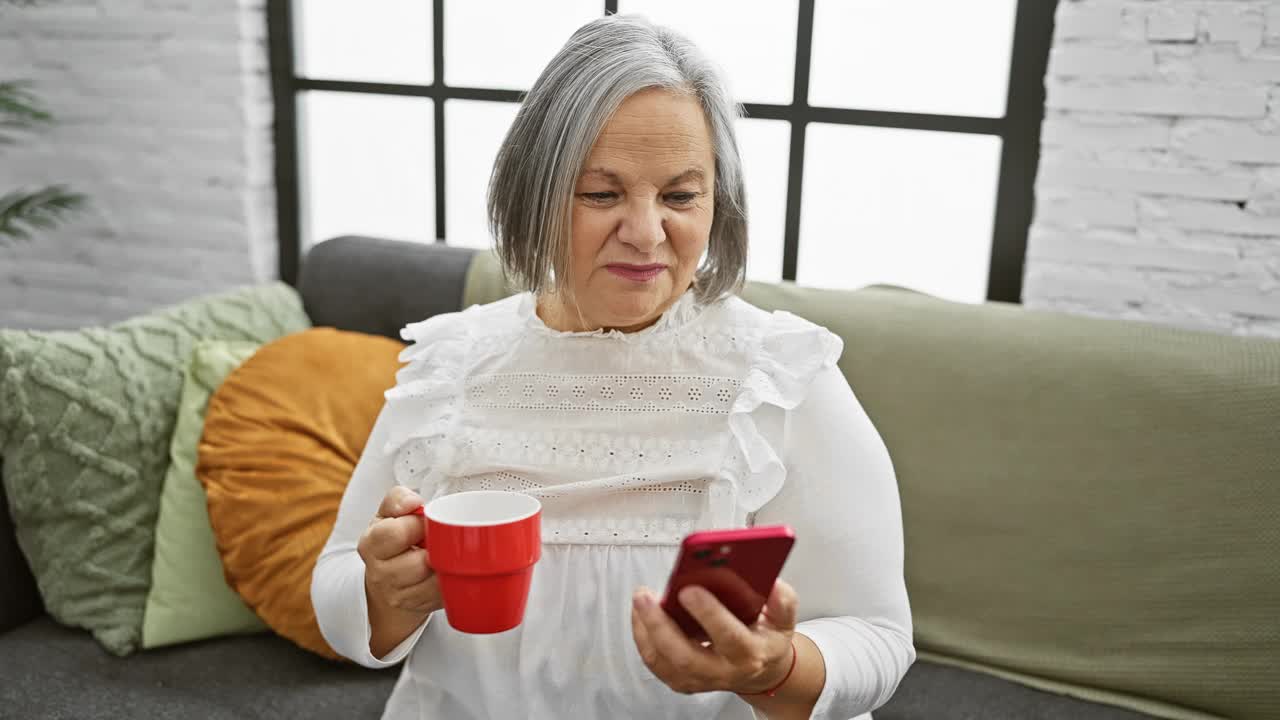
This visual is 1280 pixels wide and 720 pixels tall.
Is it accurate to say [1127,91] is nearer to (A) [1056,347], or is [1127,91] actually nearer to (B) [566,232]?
(A) [1056,347]

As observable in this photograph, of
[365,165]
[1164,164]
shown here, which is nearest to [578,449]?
[1164,164]

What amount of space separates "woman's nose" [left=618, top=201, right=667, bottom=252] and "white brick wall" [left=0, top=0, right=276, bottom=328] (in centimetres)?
190

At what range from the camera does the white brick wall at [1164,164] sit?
69.2 inches

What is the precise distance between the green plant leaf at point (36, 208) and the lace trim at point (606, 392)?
1.91 metres

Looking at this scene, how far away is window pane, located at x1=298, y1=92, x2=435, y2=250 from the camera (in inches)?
106

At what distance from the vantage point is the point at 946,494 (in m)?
1.58

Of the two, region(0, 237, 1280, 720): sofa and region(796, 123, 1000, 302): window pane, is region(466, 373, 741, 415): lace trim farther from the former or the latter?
region(796, 123, 1000, 302): window pane

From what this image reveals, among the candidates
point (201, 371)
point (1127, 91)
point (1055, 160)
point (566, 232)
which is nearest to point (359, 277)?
point (201, 371)

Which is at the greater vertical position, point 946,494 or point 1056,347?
point 1056,347

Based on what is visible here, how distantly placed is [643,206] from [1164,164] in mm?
1272

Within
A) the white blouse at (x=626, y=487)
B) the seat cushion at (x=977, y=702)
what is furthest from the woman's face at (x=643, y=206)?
the seat cushion at (x=977, y=702)

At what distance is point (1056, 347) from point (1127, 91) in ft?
1.97

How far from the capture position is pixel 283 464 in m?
1.60

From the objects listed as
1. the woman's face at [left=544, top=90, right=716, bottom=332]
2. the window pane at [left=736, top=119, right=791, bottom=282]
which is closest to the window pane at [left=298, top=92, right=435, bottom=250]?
the window pane at [left=736, top=119, right=791, bottom=282]
